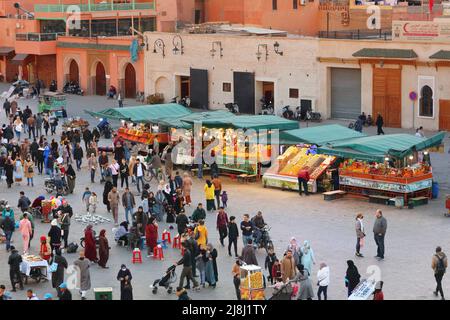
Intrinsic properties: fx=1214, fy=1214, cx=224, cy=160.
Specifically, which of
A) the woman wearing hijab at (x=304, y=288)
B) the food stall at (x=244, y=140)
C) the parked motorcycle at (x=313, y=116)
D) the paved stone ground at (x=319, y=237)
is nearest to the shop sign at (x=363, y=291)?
the woman wearing hijab at (x=304, y=288)

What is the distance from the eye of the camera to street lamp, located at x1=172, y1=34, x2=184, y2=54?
5466cm

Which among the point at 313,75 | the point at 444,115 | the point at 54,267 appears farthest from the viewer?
the point at 313,75

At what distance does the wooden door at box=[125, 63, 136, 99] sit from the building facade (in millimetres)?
2317

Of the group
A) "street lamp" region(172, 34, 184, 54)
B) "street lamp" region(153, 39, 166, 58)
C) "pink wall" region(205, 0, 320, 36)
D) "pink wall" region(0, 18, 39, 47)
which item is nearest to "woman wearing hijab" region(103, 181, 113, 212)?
"street lamp" region(172, 34, 184, 54)

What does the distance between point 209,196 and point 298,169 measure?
13.5 feet

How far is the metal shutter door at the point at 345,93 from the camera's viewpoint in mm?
48344

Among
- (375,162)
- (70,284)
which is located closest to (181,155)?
(375,162)

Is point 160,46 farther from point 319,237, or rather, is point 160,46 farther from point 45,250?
point 45,250

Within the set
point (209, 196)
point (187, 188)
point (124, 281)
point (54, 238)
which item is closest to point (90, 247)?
point (54, 238)

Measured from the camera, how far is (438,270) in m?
23.6

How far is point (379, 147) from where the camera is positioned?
109 feet

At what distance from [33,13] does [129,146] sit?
2889 cm

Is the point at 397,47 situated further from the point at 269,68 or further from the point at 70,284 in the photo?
the point at 70,284

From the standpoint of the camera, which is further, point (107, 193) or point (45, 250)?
point (107, 193)
